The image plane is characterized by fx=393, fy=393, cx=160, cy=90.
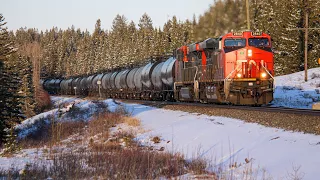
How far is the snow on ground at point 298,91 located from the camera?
70.6ft

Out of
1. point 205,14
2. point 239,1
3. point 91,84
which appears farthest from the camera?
point 91,84

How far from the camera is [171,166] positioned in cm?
957

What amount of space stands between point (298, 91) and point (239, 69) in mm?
12431

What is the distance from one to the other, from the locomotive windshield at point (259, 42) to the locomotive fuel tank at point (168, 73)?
9.26 meters

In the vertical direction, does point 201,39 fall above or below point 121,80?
above

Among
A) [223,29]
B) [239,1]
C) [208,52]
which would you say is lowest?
[208,52]

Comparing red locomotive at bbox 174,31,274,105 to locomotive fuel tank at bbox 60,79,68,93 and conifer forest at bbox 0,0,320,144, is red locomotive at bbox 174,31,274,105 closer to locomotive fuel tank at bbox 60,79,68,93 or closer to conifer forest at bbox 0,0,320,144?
conifer forest at bbox 0,0,320,144

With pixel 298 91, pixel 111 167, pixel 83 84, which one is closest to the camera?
pixel 111 167

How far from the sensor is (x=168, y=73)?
27.9m

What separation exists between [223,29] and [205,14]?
2714 mm

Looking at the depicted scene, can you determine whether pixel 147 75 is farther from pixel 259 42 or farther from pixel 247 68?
pixel 247 68

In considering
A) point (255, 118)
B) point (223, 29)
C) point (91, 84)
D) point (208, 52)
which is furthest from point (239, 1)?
point (91, 84)

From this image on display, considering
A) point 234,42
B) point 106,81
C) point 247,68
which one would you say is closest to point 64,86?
point 106,81

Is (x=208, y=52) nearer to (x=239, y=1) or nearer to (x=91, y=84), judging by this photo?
(x=239, y=1)
